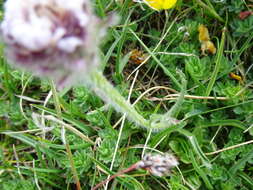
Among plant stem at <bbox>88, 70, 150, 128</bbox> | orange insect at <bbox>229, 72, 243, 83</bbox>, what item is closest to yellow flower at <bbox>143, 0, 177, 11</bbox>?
orange insect at <bbox>229, 72, 243, 83</bbox>

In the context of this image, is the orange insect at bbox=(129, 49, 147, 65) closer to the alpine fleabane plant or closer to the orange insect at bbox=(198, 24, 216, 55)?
the orange insect at bbox=(198, 24, 216, 55)

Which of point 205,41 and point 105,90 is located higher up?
point 105,90

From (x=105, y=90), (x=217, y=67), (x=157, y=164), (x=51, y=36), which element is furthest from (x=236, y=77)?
(x=51, y=36)

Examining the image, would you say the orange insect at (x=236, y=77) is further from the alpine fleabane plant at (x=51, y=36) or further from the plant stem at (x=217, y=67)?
the alpine fleabane plant at (x=51, y=36)

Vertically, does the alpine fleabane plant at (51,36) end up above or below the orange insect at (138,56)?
above

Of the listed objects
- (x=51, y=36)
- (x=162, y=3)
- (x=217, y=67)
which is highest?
(x=51, y=36)

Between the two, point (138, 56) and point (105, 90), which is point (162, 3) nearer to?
point (138, 56)

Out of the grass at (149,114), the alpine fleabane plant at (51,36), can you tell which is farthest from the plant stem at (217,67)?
the alpine fleabane plant at (51,36)
